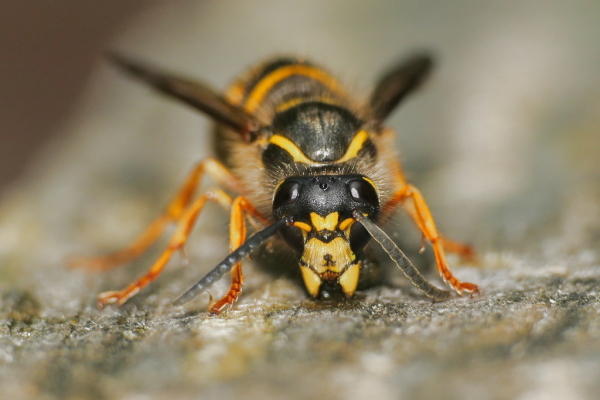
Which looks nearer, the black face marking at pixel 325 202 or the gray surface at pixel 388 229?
the gray surface at pixel 388 229

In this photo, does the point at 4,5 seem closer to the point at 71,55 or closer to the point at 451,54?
the point at 71,55

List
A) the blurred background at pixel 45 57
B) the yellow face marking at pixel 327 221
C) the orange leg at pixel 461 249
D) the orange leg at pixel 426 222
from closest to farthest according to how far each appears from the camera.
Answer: the yellow face marking at pixel 327 221
the orange leg at pixel 426 222
the orange leg at pixel 461 249
the blurred background at pixel 45 57

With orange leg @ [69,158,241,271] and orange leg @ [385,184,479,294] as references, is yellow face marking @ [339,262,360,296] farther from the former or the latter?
orange leg @ [69,158,241,271]

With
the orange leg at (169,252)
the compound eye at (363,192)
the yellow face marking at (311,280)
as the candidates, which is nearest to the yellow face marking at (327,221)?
the compound eye at (363,192)

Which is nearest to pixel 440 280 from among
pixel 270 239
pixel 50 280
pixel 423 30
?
pixel 270 239

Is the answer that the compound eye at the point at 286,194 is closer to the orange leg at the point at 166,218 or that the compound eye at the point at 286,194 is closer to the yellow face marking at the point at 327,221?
the yellow face marking at the point at 327,221

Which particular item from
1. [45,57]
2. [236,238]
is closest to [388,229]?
[236,238]
